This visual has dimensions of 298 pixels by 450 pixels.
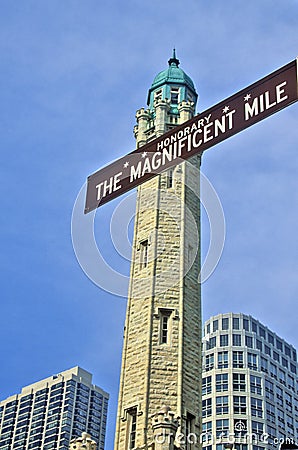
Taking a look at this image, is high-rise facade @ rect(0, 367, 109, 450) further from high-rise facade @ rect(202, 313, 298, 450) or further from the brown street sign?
the brown street sign

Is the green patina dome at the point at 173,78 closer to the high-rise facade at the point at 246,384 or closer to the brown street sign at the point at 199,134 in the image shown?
the brown street sign at the point at 199,134

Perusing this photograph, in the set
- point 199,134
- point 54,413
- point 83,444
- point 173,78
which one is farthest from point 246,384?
point 199,134

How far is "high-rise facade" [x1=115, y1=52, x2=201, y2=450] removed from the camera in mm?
23375

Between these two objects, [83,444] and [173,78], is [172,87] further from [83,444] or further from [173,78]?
[83,444]

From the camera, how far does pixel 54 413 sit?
7875 cm

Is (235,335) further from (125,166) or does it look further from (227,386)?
(125,166)

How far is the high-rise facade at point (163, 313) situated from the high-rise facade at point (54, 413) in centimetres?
5262

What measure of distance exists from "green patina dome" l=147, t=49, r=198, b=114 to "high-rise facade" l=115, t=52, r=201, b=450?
137 centimetres

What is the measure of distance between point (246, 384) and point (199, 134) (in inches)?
2374

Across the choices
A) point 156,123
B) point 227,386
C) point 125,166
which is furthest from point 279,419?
point 125,166

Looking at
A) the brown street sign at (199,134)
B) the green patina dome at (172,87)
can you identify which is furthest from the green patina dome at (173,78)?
the brown street sign at (199,134)

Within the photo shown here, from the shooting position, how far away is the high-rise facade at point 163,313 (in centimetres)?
2338

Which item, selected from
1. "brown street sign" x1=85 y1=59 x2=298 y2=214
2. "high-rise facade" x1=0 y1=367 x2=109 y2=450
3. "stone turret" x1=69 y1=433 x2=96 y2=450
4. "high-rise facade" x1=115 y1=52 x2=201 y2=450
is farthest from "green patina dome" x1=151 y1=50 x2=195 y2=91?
"high-rise facade" x1=0 y1=367 x2=109 y2=450

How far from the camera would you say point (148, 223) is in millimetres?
27812
